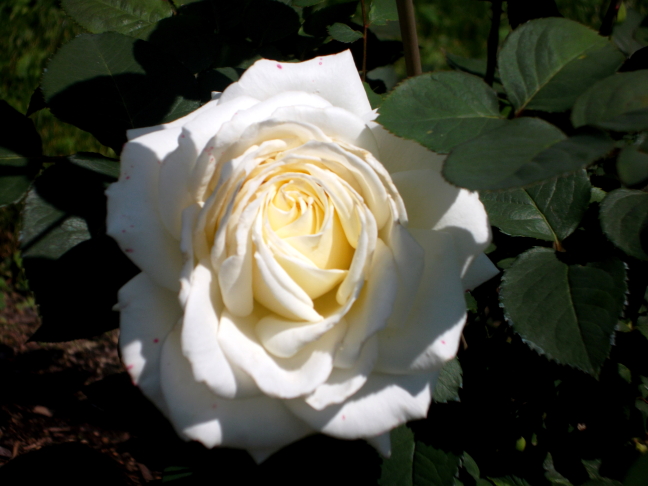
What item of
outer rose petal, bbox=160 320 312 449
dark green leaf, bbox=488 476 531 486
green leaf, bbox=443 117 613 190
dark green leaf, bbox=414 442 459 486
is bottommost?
dark green leaf, bbox=488 476 531 486

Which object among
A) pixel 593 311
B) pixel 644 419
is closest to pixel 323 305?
pixel 593 311

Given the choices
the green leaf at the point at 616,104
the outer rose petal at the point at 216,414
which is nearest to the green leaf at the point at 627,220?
the green leaf at the point at 616,104

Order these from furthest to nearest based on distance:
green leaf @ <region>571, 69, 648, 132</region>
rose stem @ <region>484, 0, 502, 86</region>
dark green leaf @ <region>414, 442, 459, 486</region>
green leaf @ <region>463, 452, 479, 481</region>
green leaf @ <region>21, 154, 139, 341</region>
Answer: rose stem @ <region>484, 0, 502, 86</region> < green leaf @ <region>463, 452, 479, 481</region> < dark green leaf @ <region>414, 442, 459, 486</region> < green leaf @ <region>21, 154, 139, 341</region> < green leaf @ <region>571, 69, 648, 132</region>

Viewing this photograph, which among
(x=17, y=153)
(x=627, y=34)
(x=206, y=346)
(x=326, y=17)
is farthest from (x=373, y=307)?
(x=627, y=34)

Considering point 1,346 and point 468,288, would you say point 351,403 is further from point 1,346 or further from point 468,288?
point 1,346

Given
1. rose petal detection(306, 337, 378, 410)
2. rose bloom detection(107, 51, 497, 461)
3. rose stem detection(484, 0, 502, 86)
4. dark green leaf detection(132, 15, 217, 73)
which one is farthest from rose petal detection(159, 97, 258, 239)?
rose stem detection(484, 0, 502, 86)

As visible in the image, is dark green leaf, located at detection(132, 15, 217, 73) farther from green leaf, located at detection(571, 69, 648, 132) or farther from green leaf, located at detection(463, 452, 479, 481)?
green leaf, located at detection(463, 452, 479, 481)

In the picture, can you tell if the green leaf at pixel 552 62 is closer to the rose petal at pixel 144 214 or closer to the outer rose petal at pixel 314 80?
the outer rose petal at pixel 314 80
